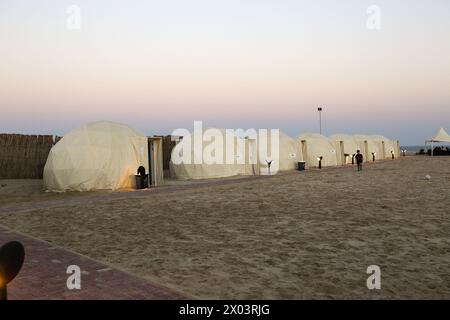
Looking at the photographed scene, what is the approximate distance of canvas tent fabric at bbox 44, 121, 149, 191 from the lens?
57.6 feet

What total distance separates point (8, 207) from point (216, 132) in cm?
1506

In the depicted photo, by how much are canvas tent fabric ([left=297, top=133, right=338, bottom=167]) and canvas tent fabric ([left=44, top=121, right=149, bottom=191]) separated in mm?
18347

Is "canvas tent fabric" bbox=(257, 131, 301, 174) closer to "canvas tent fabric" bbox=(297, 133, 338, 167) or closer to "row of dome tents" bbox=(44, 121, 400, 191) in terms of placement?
"row of dome tents" bbox=(44, 121, 400, 191)

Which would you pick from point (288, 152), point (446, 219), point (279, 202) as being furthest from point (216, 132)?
point (446, 219)

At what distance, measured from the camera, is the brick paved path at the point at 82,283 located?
15.7ft

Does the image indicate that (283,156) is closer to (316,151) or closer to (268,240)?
(316,151)

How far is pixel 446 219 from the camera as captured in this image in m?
9.38

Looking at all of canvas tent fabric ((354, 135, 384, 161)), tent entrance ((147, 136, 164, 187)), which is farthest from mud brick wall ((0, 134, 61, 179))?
canvas tent fabric ((354, 135, 384, 161))

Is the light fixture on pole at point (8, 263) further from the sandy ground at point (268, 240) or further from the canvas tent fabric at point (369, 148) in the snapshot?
the canvas tent fabric at point (369, 148)

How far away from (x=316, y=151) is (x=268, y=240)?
29.0 m

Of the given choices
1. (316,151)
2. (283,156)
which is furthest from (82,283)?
(316,151)

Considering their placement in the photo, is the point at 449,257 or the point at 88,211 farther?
the point at 88,211

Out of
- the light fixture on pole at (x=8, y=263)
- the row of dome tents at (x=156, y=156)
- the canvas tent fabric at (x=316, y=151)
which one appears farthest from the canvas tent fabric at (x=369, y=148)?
the light fixture on pole at (x=8, y=263)
